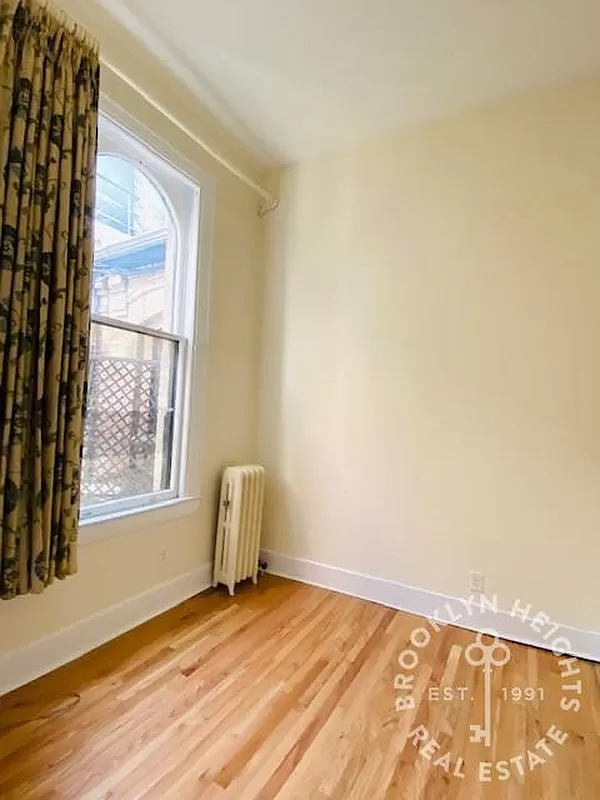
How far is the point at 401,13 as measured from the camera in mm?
2070

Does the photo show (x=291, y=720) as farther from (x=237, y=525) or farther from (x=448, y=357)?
(x=448, y=357)

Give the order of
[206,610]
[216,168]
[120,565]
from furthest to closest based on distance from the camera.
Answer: [216,168] → [206,610] → [120,565]

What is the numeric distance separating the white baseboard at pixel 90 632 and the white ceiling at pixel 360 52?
279 cm

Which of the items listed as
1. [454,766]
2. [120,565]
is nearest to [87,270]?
[120,565]

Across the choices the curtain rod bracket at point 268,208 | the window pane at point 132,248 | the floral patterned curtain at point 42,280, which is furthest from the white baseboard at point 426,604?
the curtain rod bracket at point 268,208

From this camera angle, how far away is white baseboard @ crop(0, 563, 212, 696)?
187 cm

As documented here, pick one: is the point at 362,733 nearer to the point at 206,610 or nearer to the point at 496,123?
the point at 206,610

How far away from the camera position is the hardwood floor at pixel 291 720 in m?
1.49

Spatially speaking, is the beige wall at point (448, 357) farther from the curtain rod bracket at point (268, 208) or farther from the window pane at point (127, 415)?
the window pane at point (127, 415)

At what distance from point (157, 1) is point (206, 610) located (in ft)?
9.92

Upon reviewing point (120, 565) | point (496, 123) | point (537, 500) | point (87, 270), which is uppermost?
point (496, 123)

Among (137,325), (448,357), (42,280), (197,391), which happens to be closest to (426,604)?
(448,357)

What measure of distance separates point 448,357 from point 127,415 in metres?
1.83

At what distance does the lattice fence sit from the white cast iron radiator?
503mm
